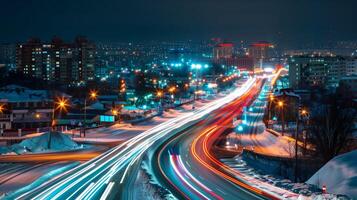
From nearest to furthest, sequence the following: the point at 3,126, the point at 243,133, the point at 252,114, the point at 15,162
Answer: the point at 15,162 < the point at 243,133 < the point at 3,126 < the point at 252,114

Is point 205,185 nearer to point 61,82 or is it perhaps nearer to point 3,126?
point 3,126

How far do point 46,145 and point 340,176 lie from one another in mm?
17591

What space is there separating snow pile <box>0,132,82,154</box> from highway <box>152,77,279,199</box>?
16.9 ft

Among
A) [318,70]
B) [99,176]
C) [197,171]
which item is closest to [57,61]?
[318,70]

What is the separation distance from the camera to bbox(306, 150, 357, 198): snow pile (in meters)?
15.6

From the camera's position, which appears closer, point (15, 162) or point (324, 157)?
point (15, 162)

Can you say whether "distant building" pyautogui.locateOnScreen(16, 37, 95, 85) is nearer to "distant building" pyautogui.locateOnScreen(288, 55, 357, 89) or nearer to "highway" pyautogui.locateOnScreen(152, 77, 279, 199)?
"distant building" pyautogui.locateOnScreen(288, 55, 357, 89)

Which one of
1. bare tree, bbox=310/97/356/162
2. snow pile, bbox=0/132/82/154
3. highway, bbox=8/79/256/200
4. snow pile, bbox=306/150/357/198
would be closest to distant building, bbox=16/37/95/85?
highway, bbox=8/79/256/200

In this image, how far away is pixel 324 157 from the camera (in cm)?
2752

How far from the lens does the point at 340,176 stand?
56.2 ft

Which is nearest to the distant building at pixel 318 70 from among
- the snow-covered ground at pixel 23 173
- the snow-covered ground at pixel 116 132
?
the snow-covered ground at pixel 116 132

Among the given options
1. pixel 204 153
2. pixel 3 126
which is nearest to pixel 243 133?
pixel 204 153

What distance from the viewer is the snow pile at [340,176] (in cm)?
1564

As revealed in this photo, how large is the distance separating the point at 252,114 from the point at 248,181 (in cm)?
3865
